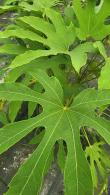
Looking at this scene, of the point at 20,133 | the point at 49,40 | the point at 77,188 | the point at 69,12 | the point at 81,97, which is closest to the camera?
the point at 77,188

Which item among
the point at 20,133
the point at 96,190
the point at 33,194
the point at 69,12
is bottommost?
the point at 96,190

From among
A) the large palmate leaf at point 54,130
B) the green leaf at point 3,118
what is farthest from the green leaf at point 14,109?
the large palmate leaf at point 54,130

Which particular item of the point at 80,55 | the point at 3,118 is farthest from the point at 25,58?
the point at 3,118

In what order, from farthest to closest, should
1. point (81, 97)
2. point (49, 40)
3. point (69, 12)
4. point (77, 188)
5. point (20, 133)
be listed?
point (69, 12) → point (49, 40) → point (81, 97) → point (20, 133) → point (77, 188)

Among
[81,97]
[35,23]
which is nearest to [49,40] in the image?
[35,23]

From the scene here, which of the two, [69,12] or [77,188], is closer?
[77,188]

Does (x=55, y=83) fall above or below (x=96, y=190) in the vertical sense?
above

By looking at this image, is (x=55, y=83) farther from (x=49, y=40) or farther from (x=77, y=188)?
(x=77, y=188)
